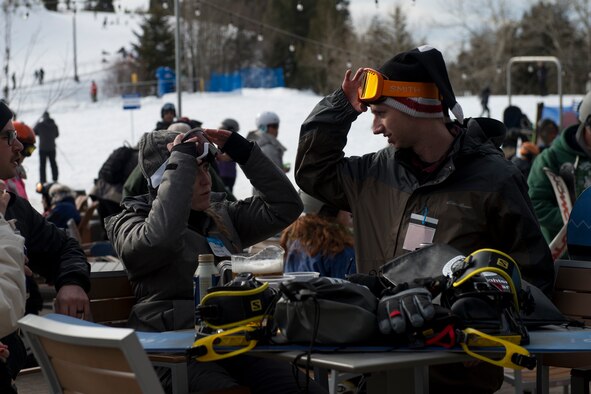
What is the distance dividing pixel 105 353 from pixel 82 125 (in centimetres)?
5021

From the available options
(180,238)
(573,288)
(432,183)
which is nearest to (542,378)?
(573,288)

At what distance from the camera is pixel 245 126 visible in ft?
158

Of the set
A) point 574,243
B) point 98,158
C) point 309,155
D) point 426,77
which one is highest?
point 426,77

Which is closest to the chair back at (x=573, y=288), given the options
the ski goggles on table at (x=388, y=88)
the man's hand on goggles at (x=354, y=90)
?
the ski goggles on table at (x=388, y=88)

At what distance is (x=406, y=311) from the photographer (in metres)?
3.26

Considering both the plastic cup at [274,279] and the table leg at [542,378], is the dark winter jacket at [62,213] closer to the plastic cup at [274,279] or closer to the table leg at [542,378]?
the table leg at [542,378]

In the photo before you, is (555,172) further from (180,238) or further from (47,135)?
(47,135)

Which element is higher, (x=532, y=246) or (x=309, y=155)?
(x=309, y=155)

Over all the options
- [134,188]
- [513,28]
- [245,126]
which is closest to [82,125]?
[245,126]

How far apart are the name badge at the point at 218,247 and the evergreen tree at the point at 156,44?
7455cm

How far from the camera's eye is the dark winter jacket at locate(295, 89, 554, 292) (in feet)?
14.1

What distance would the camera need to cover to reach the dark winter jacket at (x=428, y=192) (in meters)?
4.29

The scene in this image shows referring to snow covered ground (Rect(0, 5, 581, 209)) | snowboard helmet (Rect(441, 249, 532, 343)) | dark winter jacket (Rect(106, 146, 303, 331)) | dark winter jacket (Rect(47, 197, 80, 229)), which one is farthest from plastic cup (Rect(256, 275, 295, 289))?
snow covered ground (Rect(0, 5, 581, 209))

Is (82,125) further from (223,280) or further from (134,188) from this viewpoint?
(223,280)
